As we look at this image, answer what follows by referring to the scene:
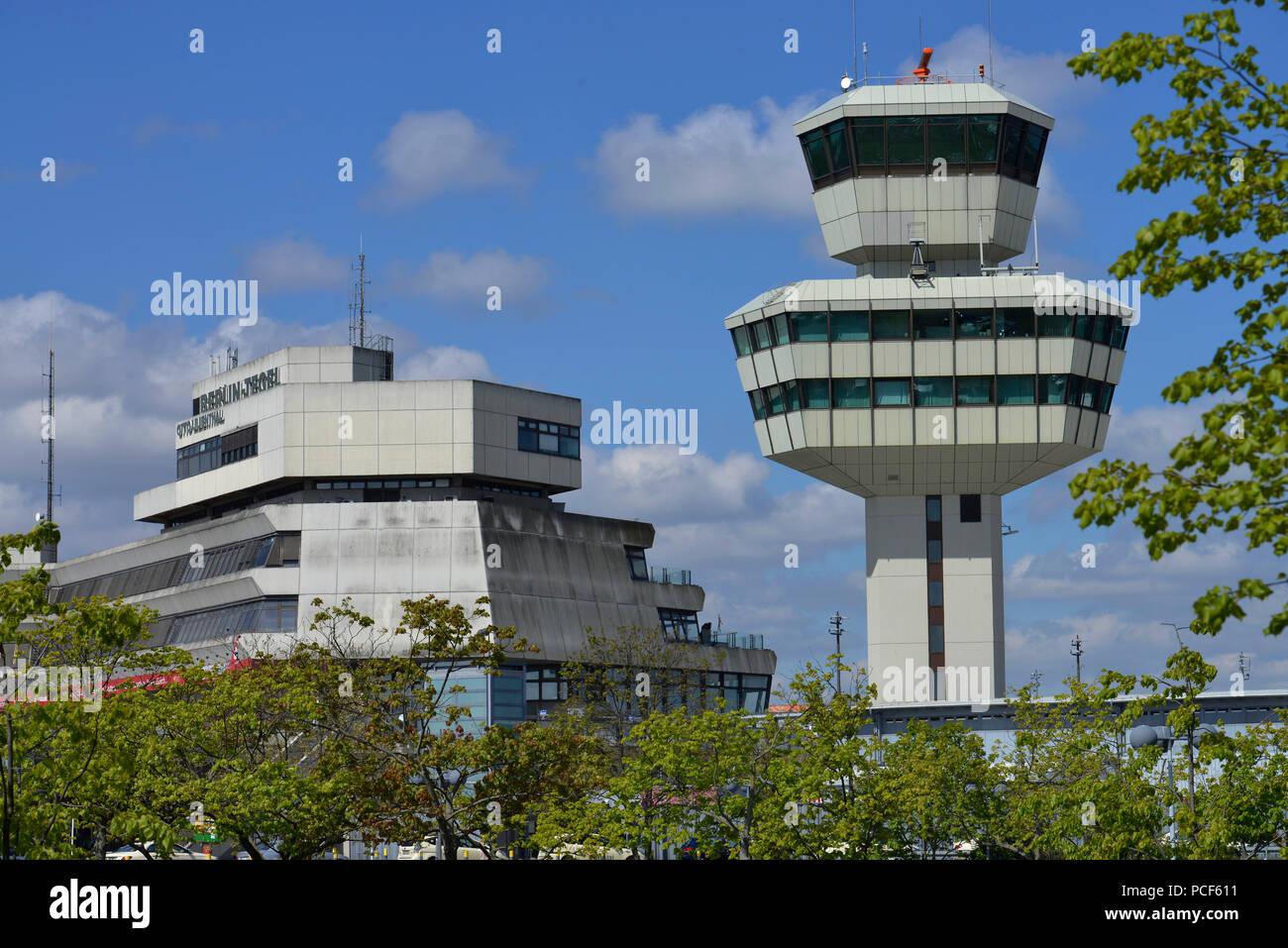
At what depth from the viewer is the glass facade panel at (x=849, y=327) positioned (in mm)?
93125

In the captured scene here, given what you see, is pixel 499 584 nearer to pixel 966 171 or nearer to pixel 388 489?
pixel 388 489

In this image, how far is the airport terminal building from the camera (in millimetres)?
102625

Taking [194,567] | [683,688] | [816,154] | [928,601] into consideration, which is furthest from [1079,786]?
[194,567]

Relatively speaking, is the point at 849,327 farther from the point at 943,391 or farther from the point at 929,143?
the point at 929,143

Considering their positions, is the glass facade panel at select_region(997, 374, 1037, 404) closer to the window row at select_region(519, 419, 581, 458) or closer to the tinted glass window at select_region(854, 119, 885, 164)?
the tinted glass window at select_region(854, 119, 885, 164)

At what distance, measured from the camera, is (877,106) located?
94312mm

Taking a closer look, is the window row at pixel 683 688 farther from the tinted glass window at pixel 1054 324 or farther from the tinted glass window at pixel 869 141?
the tinted glass window at pixel 869 141

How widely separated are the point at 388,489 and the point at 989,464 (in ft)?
133

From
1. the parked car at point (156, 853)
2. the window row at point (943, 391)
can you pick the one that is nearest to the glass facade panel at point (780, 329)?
the window row at point (943, 391)

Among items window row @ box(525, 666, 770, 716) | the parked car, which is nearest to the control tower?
window row @ box(525, 666, 770, 716)

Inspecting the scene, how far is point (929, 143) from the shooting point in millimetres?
94812

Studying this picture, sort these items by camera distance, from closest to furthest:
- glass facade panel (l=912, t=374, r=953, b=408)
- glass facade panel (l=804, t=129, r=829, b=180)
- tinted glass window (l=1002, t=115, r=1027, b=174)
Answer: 1. glass facade panel (l=912, t=374, r=953, b=408)
2. tinted glass window (l=1002, t=115, r=1027, b=174)
3. glass facade panel (l=804, t=129, r=829, b=180)
